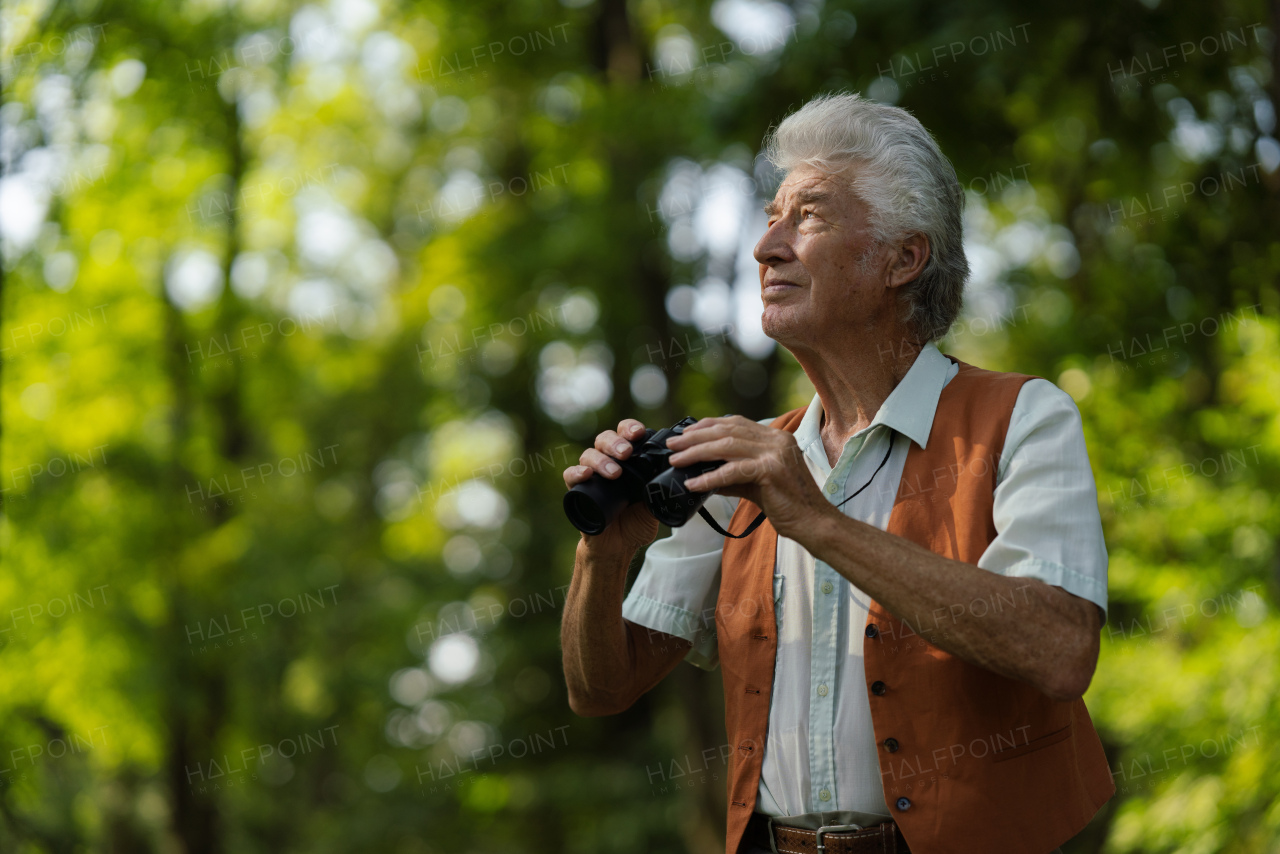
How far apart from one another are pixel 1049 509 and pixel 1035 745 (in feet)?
1.30

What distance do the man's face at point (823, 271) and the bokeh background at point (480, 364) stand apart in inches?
118

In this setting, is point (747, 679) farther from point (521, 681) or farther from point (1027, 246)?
point (1027, 246)

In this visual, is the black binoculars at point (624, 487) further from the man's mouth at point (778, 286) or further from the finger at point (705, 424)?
the man's mouth at point (778, 286)

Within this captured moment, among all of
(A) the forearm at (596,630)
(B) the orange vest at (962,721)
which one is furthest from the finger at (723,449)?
(A) the forearm at (596,630)

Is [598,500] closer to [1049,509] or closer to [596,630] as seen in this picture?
[596,630]

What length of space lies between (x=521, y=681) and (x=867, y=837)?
9.74 m

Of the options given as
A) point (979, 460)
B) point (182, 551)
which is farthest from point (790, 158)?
point (182, 551)

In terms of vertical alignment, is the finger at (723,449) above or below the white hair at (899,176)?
below

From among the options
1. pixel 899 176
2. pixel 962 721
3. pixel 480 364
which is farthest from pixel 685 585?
pixel 480 364

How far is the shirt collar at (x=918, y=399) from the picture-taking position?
1.92m

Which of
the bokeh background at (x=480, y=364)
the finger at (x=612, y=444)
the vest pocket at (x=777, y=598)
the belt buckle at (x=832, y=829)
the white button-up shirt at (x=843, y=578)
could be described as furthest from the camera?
the bokeh background at (x=480, y=364)

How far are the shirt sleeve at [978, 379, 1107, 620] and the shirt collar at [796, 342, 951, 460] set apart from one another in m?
0.18

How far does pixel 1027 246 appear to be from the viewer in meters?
12.0

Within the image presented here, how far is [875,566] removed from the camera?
1584 millimetres
